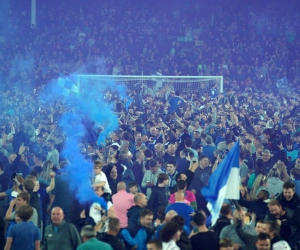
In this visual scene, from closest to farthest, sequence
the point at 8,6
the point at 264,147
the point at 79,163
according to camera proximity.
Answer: the point at 79,163 < the point at 264,147 < the point at 8,6

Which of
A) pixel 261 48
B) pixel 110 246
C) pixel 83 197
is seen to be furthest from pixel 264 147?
pixel 261 48

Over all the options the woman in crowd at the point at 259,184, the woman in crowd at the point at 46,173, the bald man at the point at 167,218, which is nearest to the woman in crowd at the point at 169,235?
the bald man at the point at 167,218

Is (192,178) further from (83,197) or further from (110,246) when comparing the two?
(110,246)

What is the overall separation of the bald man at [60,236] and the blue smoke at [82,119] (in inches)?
40.3

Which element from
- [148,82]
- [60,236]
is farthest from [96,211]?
[148,82]

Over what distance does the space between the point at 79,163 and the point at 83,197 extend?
2.19m

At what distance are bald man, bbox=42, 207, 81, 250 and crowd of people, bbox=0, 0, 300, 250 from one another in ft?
0.05

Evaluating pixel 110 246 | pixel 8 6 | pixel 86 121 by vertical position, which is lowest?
pixel 110 246

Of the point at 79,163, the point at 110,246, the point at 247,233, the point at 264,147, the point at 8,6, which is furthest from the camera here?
the point at 8,6

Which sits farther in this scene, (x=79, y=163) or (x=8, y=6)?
(x=8, y=6)

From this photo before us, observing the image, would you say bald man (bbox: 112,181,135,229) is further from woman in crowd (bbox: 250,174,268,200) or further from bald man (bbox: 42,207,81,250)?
woman in crowd (bbox: 250,174,268,200)

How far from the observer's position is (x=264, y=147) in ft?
46.4

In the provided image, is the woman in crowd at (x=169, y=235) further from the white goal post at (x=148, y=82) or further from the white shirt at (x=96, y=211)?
the white goal post at (x=148, y=82)

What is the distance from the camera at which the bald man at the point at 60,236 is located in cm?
780
